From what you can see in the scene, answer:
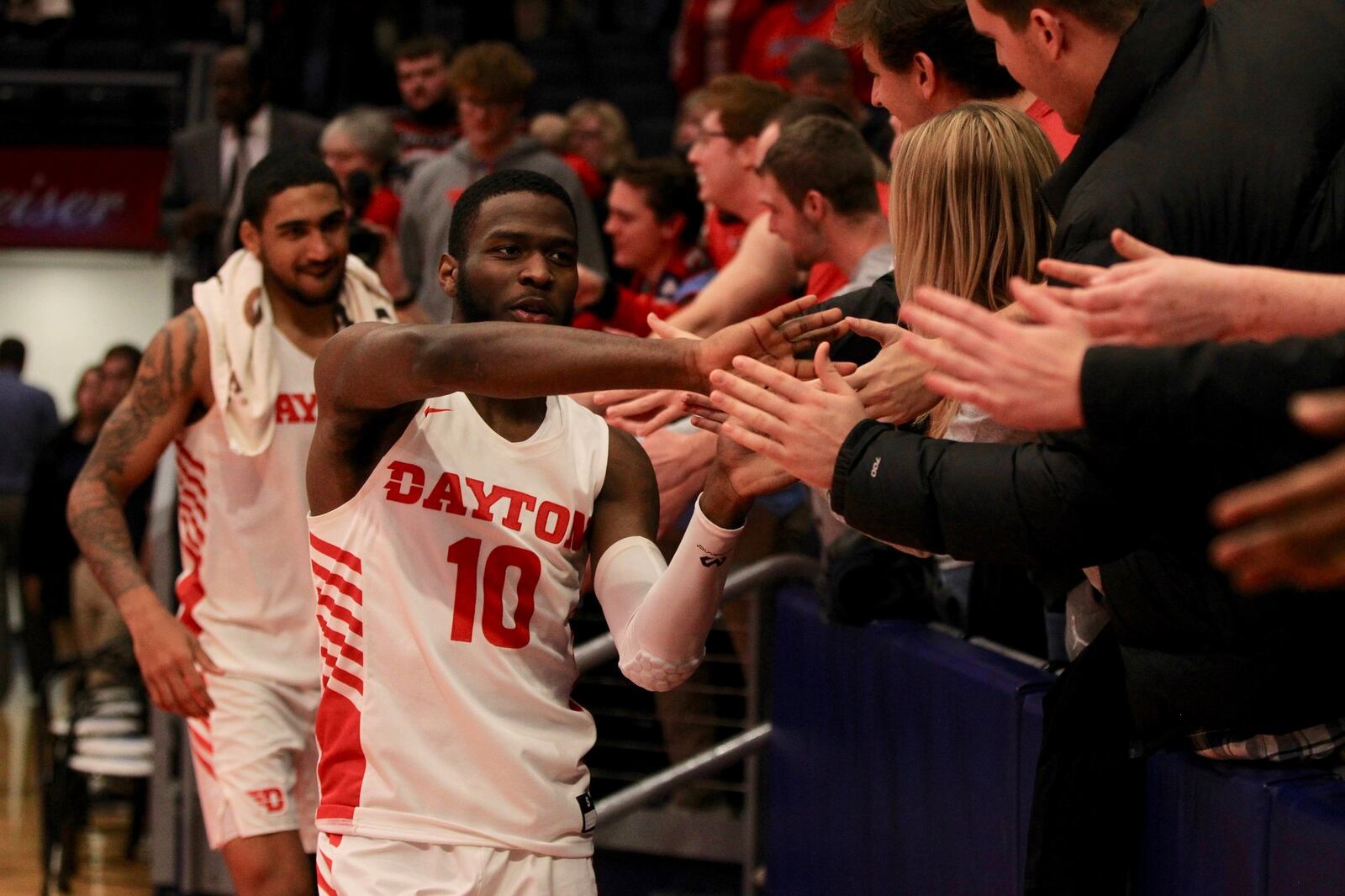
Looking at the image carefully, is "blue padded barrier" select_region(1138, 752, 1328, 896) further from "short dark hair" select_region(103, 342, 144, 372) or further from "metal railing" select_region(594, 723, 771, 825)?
"short dark hair" select_region(103, 342, 144, 372)

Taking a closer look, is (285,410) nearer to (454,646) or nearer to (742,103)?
(454,646)

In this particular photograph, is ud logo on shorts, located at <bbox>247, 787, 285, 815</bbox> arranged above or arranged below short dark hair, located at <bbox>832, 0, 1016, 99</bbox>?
below

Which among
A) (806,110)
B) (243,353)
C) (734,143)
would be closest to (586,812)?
(243,353)

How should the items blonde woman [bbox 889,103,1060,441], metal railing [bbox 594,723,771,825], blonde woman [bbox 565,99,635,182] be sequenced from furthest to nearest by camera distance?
blonde woman [bbox 565,99,635,182], metal railing [bbox 594,723,771,825], blonde woman [bbox 889,103,1060,441]

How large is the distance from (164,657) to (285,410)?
680 millimetres

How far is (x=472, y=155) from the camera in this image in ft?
21.3

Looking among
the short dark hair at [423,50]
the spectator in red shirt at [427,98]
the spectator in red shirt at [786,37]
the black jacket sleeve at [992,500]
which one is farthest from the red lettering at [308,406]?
the short dark hair at [423,50]

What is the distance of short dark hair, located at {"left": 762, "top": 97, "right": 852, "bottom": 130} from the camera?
477 centimetres

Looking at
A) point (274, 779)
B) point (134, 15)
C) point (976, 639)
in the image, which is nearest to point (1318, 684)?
point (976, 639)

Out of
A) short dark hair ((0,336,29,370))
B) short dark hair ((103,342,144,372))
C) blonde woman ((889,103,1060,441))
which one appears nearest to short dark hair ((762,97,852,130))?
blonde woman ((889,103,1060,441))

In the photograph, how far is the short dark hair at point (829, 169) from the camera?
4.20 meters

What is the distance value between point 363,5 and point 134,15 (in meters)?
2.37

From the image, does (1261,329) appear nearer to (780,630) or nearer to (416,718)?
(416,718)

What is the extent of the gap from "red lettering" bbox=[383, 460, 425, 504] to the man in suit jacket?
414 cm
